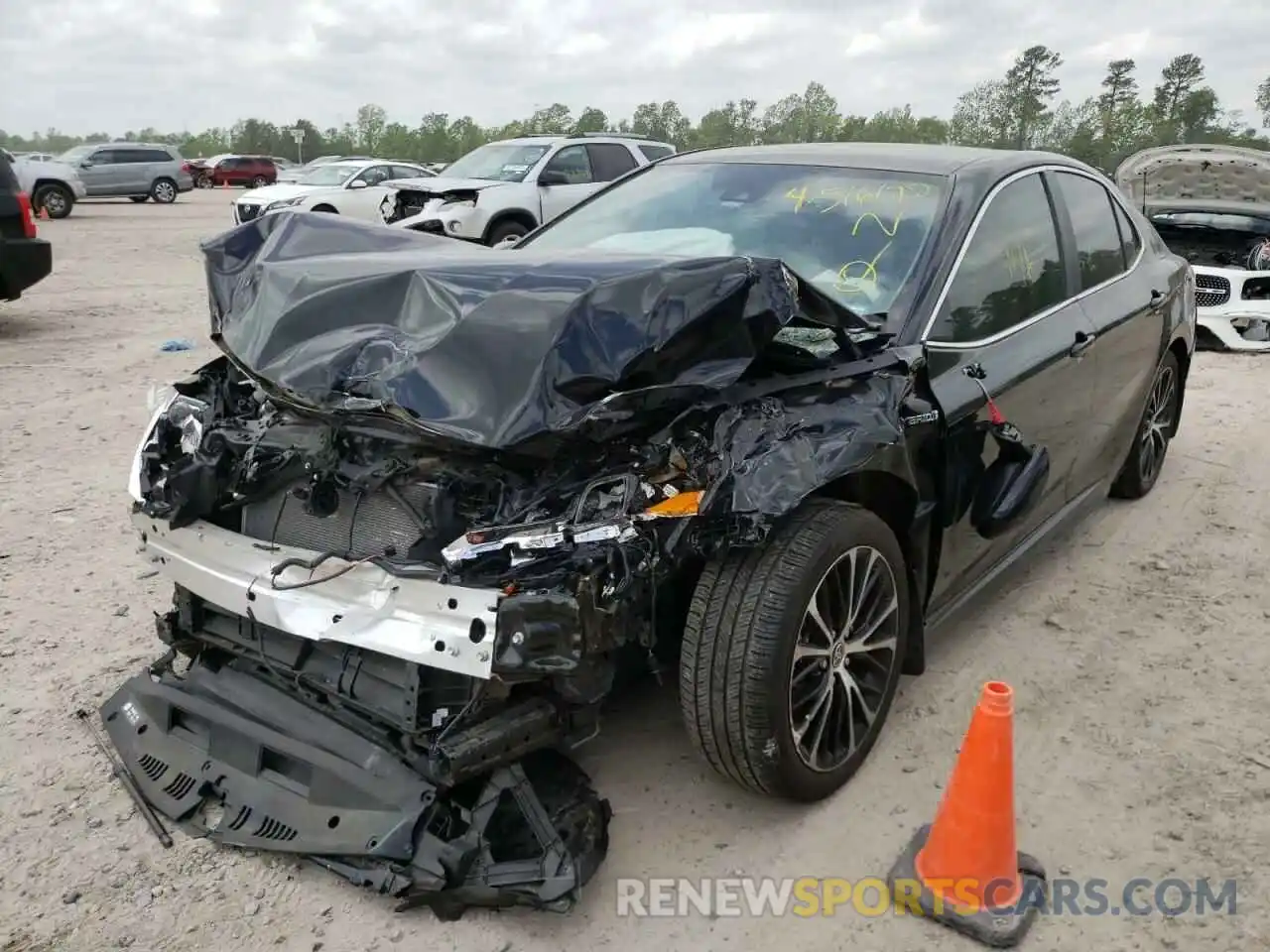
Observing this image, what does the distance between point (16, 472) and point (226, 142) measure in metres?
94.3

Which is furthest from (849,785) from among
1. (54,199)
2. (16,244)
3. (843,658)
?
(54,199)

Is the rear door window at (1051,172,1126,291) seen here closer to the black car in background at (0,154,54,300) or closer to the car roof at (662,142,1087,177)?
the car roof at (662,142,1087,177)

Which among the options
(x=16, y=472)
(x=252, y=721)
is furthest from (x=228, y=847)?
(x=16, y=472)

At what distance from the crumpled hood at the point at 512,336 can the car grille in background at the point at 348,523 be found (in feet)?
0.85

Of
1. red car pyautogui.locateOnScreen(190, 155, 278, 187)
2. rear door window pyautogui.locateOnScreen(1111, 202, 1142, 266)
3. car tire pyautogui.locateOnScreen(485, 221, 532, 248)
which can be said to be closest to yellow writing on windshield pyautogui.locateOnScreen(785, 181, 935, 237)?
rear door window pyautogui.locateOnScreen(1111, 202, 1142, 266)

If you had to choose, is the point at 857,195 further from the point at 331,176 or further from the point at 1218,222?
the point at 331,176

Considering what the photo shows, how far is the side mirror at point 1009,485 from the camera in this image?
3160mm

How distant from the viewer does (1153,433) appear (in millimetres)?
5328

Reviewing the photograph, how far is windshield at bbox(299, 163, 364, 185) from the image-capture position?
19828mm

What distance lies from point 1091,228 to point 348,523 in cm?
337

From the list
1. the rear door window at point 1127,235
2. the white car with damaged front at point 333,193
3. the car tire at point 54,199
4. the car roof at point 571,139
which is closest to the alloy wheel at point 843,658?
the rear door window at point 1127,235

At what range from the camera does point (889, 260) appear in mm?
3334

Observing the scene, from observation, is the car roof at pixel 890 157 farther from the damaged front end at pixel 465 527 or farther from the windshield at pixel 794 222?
the damaged front end at pixel 465 527

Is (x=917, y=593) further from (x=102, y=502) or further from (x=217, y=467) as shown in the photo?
(x=102, y=502)
